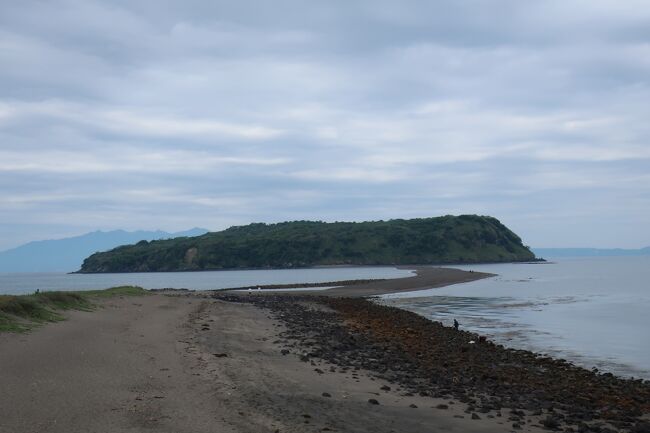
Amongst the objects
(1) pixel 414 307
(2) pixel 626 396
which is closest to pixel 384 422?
(2) pixel 626 396

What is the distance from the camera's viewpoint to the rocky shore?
1267 cm

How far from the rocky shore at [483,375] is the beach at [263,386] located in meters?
0.07

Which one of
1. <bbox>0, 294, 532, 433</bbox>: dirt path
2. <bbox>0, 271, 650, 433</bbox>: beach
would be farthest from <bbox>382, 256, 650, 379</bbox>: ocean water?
<bbox>0, 294, 532, 433</bbox>: dirt path

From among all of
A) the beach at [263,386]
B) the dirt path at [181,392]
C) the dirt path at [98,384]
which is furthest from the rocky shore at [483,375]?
the dirt path at [98,384]

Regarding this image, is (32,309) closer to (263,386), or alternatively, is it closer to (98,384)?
(98,384)

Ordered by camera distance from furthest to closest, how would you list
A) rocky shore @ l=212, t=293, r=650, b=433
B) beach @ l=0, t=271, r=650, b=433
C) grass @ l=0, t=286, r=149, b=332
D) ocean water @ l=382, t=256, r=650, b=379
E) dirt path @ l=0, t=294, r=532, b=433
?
1. ocean water @ l=382, t=256, r=650, b=379
2. grass @ l=0, t=286, r=149, b=332
3. rocky shore @ l=212, t=293, r=650, b=433
4. beach @ l=0, t=271, r=650, b=433
5. dirt path @ l=0, t=294, r=532, b=433

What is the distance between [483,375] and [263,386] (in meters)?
7.41

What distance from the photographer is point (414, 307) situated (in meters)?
47.1

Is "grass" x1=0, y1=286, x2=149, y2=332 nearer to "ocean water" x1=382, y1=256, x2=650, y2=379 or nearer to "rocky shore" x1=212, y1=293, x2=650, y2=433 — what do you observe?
"rocky shore" x1=212, y1=293, x2=650, y2=433

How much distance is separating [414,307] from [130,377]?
36487 millimetres

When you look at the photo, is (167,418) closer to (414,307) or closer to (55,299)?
(55,299)

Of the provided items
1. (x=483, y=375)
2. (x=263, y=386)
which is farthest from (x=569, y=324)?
(x=263, y=386)

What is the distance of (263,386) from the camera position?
42.7 ft

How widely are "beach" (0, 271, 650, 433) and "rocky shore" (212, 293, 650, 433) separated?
68 mm
